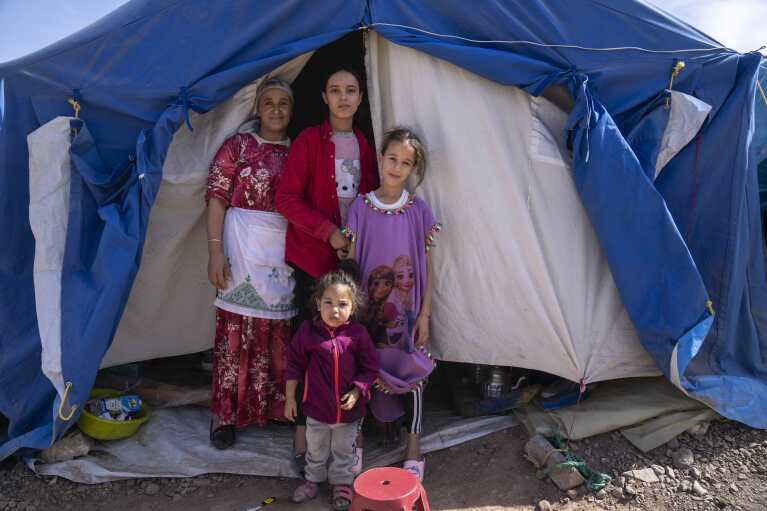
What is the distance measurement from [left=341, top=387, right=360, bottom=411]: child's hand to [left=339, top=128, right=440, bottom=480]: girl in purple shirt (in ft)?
0.76

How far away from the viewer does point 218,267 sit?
9.04ft

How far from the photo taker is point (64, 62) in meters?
2.72

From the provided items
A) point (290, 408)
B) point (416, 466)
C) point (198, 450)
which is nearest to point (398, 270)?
point (290, 408)

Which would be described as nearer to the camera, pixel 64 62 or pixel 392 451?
pixel 64 62

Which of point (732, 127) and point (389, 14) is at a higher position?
point (389, 14)

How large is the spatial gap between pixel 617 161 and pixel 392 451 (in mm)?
1480

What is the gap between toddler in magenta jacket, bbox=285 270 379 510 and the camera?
8.00 feet

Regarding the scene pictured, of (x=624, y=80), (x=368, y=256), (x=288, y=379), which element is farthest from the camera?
(x=624, y=80)

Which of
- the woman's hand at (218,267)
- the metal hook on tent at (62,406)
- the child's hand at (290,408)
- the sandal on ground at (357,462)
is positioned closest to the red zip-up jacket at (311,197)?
the woman's hand at (218,267)

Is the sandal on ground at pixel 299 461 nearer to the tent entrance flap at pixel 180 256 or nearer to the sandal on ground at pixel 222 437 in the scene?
the sandal on ground at pixel 222 437

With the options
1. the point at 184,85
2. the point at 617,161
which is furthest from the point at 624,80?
the point at 184,85

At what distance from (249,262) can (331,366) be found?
1.96ft

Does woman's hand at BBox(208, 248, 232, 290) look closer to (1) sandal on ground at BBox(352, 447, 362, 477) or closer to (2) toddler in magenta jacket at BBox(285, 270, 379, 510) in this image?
(2) toddler in magenta jacket at BBox(285, 270, 379, 510)

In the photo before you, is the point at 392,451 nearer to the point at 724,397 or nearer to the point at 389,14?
the point at 724,397
